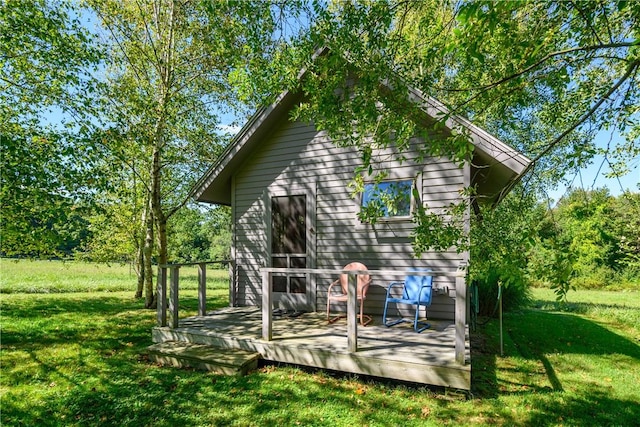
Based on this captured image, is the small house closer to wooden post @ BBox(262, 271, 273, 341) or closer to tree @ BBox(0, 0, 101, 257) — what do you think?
wooden post @ BBox(262, 271, 273, 341)

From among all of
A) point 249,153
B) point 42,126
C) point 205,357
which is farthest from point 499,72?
point 42,126

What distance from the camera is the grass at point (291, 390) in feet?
11.4

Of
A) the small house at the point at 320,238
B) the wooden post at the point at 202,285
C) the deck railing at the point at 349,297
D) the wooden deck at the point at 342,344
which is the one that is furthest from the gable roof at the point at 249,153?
the wooden deck at the point at 342,344

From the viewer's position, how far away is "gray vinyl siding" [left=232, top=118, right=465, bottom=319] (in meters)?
5.76

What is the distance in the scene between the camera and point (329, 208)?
21.6 feet

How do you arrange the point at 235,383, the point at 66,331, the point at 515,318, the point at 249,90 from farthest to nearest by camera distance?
the point at 515,318, the point at 66,331, the point at 249,90, the point at 235,383

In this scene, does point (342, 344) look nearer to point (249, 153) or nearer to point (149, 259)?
point (249, 153)

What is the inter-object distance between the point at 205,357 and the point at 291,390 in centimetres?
143

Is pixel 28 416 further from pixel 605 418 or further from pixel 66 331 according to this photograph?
pixel 605 418

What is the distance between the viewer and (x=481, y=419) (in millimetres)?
3404

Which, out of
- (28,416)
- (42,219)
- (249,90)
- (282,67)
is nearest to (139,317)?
(42,219)

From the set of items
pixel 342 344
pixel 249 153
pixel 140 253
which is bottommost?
pixel 342 344

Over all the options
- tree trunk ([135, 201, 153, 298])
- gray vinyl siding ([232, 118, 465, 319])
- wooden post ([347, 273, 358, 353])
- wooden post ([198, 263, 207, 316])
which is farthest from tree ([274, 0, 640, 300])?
tree trunk ([135, 201, 153, 298])

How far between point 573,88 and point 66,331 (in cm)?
1034
